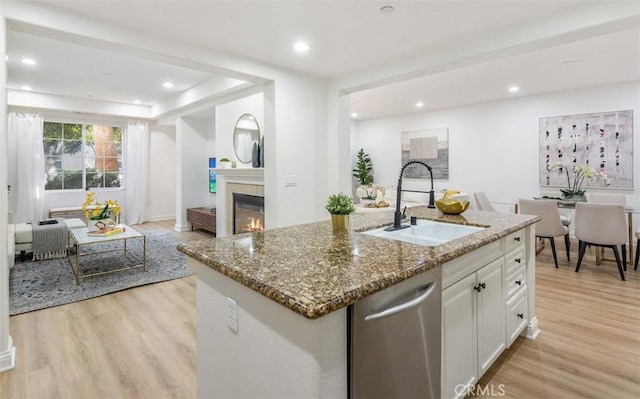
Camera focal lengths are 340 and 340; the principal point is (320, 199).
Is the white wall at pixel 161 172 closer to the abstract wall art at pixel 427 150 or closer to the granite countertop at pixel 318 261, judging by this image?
the abstract wall art at pixel 427 150

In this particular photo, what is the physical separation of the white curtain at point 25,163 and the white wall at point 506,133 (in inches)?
295

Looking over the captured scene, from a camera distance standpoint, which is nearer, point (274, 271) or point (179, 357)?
point (274, 271)

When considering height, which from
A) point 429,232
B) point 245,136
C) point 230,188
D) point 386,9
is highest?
point 386,9

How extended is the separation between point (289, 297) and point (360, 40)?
114 inches

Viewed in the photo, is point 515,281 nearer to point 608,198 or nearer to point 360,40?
point 360,40

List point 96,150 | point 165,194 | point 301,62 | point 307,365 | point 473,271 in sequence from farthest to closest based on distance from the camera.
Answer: point 165,194
point 96,150
point 301,62
point 473,271
point 307,365

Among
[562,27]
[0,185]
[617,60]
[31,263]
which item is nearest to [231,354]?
[0,185]

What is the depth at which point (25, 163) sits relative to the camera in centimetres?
621

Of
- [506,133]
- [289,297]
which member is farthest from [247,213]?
[506,133]

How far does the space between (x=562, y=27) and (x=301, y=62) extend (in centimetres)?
240

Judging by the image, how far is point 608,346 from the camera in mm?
2369

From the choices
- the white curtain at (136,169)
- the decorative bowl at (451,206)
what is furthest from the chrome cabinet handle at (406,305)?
the white curtain at (136,169)

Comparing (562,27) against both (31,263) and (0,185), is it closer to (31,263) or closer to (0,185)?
(0,185)

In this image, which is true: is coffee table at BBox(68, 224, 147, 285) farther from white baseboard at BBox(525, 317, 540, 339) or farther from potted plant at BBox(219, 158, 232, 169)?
white baseboard at BBox(525, 317, 540, 339)
